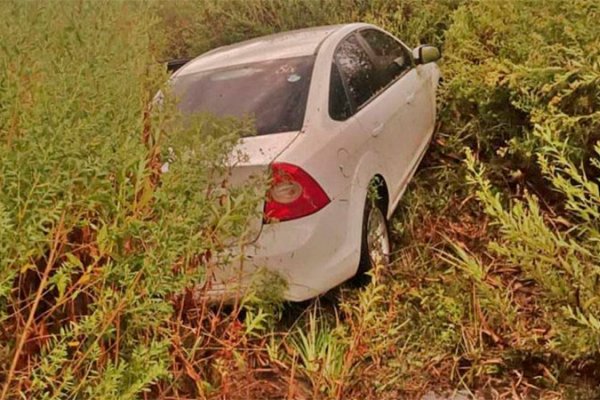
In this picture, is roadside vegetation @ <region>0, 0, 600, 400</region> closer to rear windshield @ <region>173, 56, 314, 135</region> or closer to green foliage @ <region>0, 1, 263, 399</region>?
green foliage @ <region>0, 1, 263, 399</region>

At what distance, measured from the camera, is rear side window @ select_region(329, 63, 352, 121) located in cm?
373

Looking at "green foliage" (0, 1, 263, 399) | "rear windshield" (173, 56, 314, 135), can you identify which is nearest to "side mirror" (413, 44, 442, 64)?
"rear windshield" (173, 56, 314, 135)

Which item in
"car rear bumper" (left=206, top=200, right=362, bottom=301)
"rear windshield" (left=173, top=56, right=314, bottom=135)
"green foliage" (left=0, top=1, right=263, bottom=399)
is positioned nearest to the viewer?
"green foliage" (left=0, top=1, right=263, bottom=399)

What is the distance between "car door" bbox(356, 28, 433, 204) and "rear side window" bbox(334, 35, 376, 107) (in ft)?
0.17

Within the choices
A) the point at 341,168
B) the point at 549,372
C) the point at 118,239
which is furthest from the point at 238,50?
the point at 549,372

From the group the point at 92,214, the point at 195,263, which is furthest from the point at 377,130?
the point at 92,214

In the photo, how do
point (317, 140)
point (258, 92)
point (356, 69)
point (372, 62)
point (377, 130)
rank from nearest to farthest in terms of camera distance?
1. point (317, 140)
2. point (258, 92)
3. point (377, 130)
4. point (356, 69)
5. point (372, 62)

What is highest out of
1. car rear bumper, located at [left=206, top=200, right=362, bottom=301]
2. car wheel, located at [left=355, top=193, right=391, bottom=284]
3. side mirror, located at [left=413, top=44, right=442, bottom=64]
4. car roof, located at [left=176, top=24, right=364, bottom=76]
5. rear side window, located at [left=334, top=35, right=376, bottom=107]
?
car roof, located at [left=176, top=24, right=364, bottom=76]

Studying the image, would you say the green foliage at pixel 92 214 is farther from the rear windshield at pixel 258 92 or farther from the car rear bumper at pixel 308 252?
the rear windshield at pixel 258 92

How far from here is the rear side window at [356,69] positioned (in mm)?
4109

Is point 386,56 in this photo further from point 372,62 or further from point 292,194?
point 292,194

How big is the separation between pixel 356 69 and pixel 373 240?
1281mm

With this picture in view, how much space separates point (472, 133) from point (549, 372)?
2539 millimetres

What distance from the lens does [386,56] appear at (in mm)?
5012
